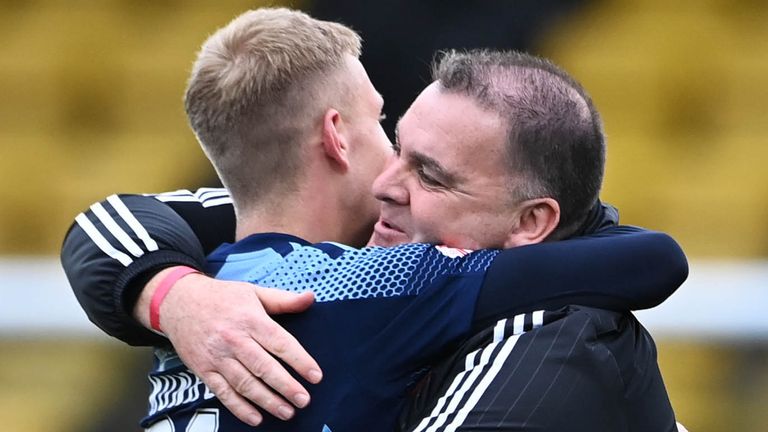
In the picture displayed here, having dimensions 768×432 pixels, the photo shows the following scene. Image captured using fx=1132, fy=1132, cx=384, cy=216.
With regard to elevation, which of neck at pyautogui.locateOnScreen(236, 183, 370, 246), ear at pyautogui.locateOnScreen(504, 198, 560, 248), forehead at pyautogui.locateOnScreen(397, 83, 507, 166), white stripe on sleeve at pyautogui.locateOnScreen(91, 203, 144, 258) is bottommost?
white stripe on sleeve at pyautogui.locateOnScreen(91, 203, 144, 258)

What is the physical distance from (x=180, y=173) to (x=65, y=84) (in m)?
0.51

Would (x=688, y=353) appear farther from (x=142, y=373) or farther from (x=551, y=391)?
(x=551, y=391)

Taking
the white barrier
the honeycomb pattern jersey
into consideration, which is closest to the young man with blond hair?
the honeycomb pattern jersey

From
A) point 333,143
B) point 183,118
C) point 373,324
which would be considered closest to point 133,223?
point 333,143

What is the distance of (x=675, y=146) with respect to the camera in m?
3.51

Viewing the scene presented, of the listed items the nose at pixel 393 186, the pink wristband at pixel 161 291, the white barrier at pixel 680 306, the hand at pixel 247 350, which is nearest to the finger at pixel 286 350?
the hand at pixel 247 350

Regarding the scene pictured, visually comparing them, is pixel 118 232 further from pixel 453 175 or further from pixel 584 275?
pixel 584 275

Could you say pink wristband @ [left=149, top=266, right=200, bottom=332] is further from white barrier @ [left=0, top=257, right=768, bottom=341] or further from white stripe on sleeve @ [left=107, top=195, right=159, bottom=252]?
white barrier @ [left=0, top=257, right=768, bottom=341]

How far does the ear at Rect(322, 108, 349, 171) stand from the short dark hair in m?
0.18

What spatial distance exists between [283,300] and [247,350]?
66 millimetres

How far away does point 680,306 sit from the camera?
324 centimetres

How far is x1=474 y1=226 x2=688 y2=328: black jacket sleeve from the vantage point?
4.03ft

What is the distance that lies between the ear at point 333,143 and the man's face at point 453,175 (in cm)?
12

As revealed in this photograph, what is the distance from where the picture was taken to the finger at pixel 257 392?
1211mm
